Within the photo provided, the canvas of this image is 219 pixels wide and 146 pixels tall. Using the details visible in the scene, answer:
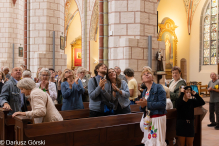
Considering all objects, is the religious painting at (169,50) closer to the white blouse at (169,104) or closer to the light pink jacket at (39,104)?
the white blouse at (169,104)

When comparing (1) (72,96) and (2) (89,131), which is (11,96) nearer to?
(1) (72,96)

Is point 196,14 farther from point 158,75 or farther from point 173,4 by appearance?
point 158,75

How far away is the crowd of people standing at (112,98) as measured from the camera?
125 inches

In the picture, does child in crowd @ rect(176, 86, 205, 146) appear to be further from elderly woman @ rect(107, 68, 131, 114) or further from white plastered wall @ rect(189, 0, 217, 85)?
white plastered wall @ rect(189, 0, 217, 85)

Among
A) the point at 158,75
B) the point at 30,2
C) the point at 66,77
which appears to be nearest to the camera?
the point at 66,77

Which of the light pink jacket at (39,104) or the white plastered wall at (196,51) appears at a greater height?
the white plastered wall at (196,51)

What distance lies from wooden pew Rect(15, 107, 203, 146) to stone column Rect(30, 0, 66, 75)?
5.94 m

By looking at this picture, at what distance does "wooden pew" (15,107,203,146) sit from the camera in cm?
309

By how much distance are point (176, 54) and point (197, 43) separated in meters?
1.45

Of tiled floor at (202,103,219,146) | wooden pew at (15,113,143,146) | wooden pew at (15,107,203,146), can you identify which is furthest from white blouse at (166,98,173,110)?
tiled floor at (202,103,219,146)

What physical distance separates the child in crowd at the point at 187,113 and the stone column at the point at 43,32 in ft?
20.5

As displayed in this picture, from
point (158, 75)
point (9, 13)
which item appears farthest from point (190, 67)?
point (9, 13)

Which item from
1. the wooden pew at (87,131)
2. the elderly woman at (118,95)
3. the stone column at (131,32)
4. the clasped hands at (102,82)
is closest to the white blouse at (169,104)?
the wooden pew at (87,131)

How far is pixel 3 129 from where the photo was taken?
152 inches
